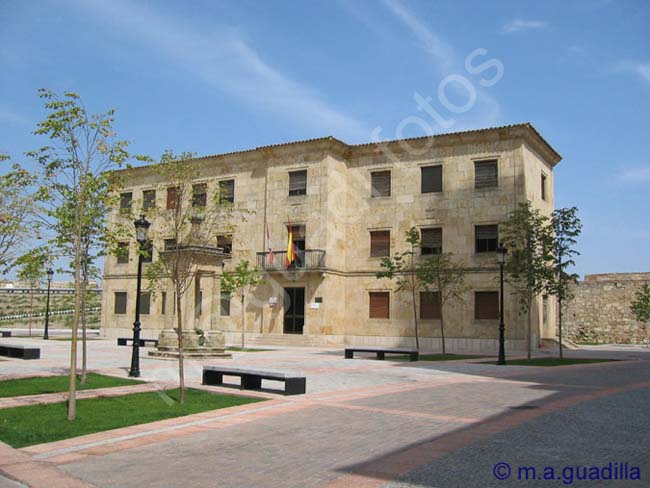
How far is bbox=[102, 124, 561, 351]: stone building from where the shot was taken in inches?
1153

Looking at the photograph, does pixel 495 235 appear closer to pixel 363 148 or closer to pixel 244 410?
pixel 363 148

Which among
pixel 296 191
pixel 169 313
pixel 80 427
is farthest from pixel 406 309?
pixel 80 427

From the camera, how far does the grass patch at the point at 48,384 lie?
11617 millimetres

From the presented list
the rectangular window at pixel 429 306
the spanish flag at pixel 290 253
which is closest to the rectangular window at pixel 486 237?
the rectangular window at pixel 429 306

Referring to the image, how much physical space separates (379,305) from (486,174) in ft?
26.5

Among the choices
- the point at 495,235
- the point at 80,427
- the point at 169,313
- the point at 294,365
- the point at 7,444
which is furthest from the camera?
the point at 495,235

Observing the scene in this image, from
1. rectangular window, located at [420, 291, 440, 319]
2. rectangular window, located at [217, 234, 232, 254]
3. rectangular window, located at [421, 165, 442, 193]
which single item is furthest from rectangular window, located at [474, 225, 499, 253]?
rectangular window, located at [217, 234, 232, 254]

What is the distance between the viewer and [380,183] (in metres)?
32.6

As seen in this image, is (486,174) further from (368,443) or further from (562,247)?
(368,443)

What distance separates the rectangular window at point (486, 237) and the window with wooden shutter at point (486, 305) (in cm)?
198

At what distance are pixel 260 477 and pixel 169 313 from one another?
621 inches

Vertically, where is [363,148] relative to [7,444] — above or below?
above

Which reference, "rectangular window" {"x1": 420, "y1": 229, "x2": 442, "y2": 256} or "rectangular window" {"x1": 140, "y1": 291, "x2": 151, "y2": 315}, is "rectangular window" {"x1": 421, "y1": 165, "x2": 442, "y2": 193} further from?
"rectangular window" {"x1": 140, "y1": 291, "x2": 151, "y2": 315}

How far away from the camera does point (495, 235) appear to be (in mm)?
29203
